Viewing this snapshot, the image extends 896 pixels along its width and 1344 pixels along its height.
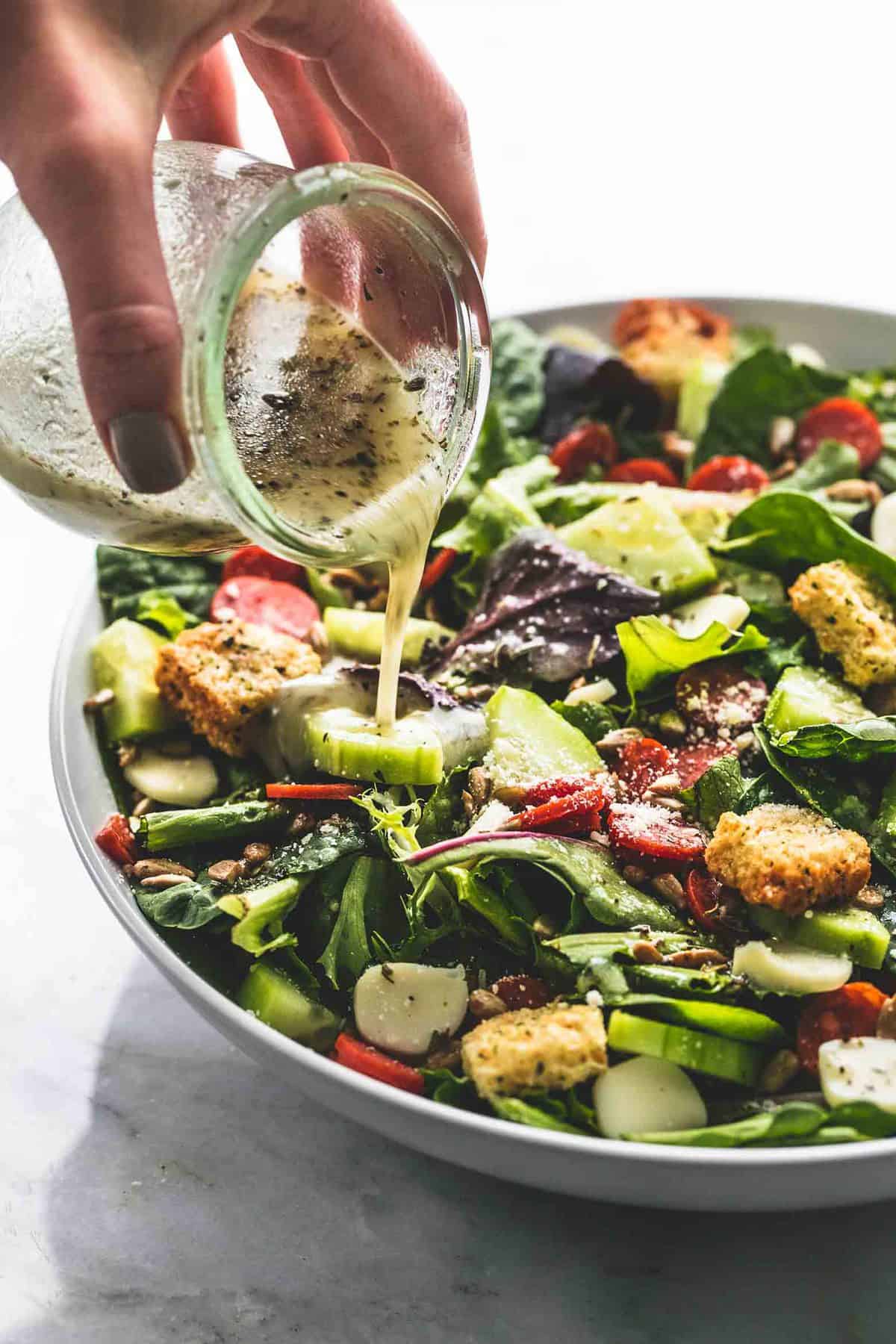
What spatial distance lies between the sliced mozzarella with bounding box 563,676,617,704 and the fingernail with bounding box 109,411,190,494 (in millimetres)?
1149

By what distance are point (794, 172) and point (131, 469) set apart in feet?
14.7

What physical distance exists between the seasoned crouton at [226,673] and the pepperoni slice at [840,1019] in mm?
1123

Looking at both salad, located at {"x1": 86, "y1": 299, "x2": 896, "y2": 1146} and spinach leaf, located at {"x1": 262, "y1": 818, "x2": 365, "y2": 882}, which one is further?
spinach leaf, located at {"x1": 262, "y1": 818, "x2": 365, "y2": 882}

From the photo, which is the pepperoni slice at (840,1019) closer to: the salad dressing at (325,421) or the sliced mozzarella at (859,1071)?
the sliced mozzarella at (859,1071)

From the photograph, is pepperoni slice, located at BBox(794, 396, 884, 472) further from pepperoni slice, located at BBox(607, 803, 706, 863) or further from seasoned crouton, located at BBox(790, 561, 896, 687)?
pepperoni slice, located at BBox(607, 803, 706, 863)

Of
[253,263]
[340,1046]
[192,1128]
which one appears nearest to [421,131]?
[253,263]

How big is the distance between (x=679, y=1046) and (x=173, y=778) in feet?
3.59

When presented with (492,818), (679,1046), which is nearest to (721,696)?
(492,818)

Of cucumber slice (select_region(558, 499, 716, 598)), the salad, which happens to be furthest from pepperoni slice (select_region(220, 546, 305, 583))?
cucumber slice (select_region(558, 499, 716, 598))

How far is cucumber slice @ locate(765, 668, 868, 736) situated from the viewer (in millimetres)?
2564

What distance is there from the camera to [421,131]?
2.48 meters

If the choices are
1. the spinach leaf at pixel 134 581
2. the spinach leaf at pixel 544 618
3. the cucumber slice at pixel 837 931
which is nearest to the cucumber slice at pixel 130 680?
the spinach leaf at pixel 134 581

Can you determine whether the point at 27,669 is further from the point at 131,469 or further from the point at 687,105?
the point at 687,105

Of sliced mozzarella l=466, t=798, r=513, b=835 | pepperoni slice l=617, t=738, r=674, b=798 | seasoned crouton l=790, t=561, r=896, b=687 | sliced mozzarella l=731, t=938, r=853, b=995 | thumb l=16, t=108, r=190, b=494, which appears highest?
thumb l=16, t=108, r=190, b=494
